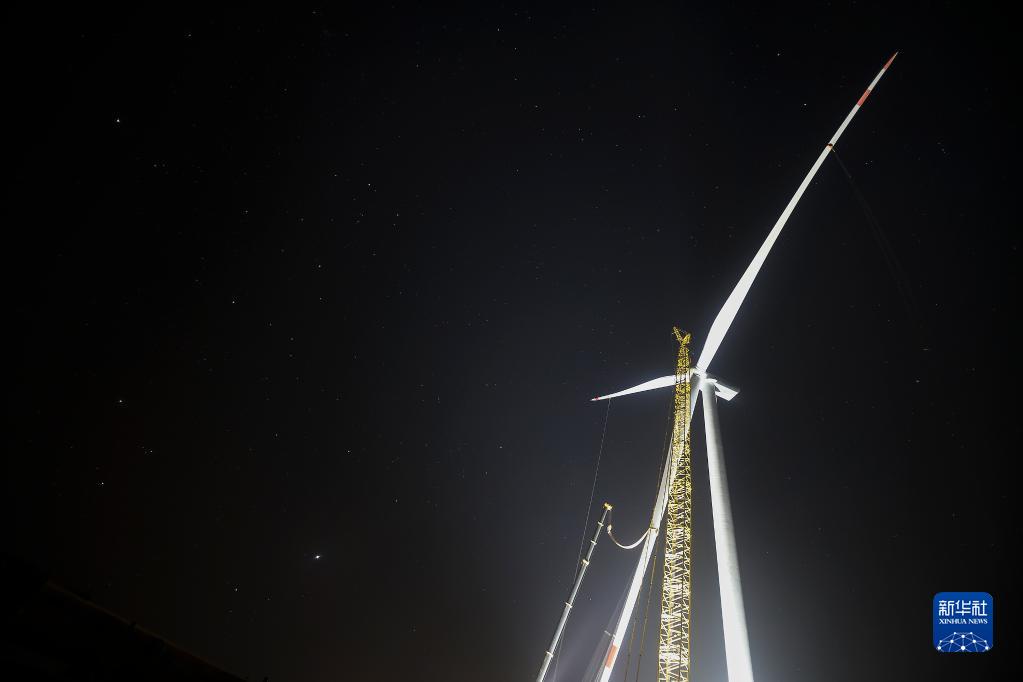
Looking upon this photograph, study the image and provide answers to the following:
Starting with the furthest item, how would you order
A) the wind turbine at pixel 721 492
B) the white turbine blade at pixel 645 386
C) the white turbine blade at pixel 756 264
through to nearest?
the white turbine blade at pixel 645 386
the white turbine blade at pixel 756 264
the wind turbine at pixel 721 492

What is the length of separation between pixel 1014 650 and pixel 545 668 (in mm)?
44100

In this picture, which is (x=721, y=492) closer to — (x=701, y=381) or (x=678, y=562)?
(x=701, y=381)

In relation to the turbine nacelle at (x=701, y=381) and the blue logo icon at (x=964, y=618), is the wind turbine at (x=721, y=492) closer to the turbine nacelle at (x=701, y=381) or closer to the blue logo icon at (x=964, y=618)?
the turbine nacelle at (x=701, y=381)

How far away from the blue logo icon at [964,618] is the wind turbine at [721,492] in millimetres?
13704

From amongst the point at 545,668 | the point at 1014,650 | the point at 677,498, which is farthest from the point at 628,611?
the point at 1014,650

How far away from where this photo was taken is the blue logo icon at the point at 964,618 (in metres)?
30.8

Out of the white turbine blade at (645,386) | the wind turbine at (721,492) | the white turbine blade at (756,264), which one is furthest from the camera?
the white turbine blade at (645,386)

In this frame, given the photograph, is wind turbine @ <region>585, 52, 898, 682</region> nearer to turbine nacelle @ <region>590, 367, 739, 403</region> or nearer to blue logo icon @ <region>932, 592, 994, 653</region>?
turbine nacelle @ <region>590, 367, 739, 403</region>

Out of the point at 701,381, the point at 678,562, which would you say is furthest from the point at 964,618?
the point at 701,381

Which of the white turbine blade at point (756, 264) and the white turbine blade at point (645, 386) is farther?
the white turbine blade at point (645, 386)

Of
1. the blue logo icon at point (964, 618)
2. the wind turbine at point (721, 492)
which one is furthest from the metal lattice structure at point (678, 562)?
the blue logo icon at point (964, 618)

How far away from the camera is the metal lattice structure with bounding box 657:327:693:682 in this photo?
101 feet

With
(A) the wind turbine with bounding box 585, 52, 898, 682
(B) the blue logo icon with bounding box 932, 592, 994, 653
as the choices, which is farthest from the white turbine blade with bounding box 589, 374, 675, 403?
(B) the blue logo icon with bounding box 932, 592, 994, 653

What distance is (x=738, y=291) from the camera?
2733 cm
